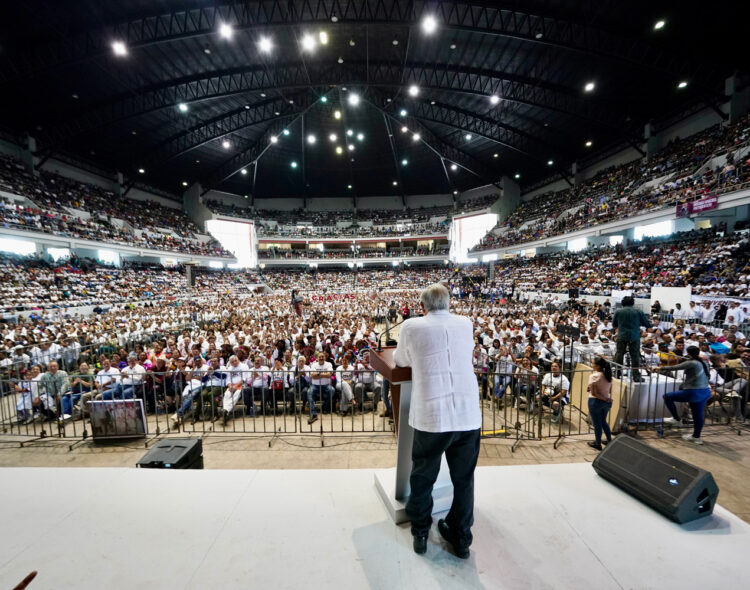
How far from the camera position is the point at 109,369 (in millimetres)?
6484

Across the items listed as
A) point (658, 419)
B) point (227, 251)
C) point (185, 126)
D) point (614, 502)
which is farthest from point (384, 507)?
point (227, 251)

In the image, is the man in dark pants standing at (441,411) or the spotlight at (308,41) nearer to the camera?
the man in dark pants standing at (441,411)

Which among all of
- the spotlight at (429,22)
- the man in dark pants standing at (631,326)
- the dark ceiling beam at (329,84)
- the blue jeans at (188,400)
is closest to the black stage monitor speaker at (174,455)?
the blue jeans at (188,400)

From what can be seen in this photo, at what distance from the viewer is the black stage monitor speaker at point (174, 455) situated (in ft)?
10.1

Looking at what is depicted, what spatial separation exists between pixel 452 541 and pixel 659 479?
196 centimetres

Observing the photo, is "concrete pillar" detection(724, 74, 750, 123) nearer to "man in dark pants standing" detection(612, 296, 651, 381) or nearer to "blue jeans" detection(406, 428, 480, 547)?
"man in dark pants standing" detection(612, 296, 651, 381)

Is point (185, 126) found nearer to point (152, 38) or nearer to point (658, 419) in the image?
point (152, 38)

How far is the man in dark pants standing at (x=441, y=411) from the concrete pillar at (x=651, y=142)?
33.8 m

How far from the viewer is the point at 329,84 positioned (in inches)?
872

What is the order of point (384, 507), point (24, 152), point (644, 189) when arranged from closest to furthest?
point (384, 507), point (644, 189), point (24, 152)

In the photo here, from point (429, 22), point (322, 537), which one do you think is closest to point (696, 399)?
point (322, 537)

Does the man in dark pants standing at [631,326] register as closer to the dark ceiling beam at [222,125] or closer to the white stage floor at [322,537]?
the white stage floor at [322,537]

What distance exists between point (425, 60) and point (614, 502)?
1008 inches

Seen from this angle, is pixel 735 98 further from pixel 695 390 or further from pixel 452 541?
pixel 452 541
